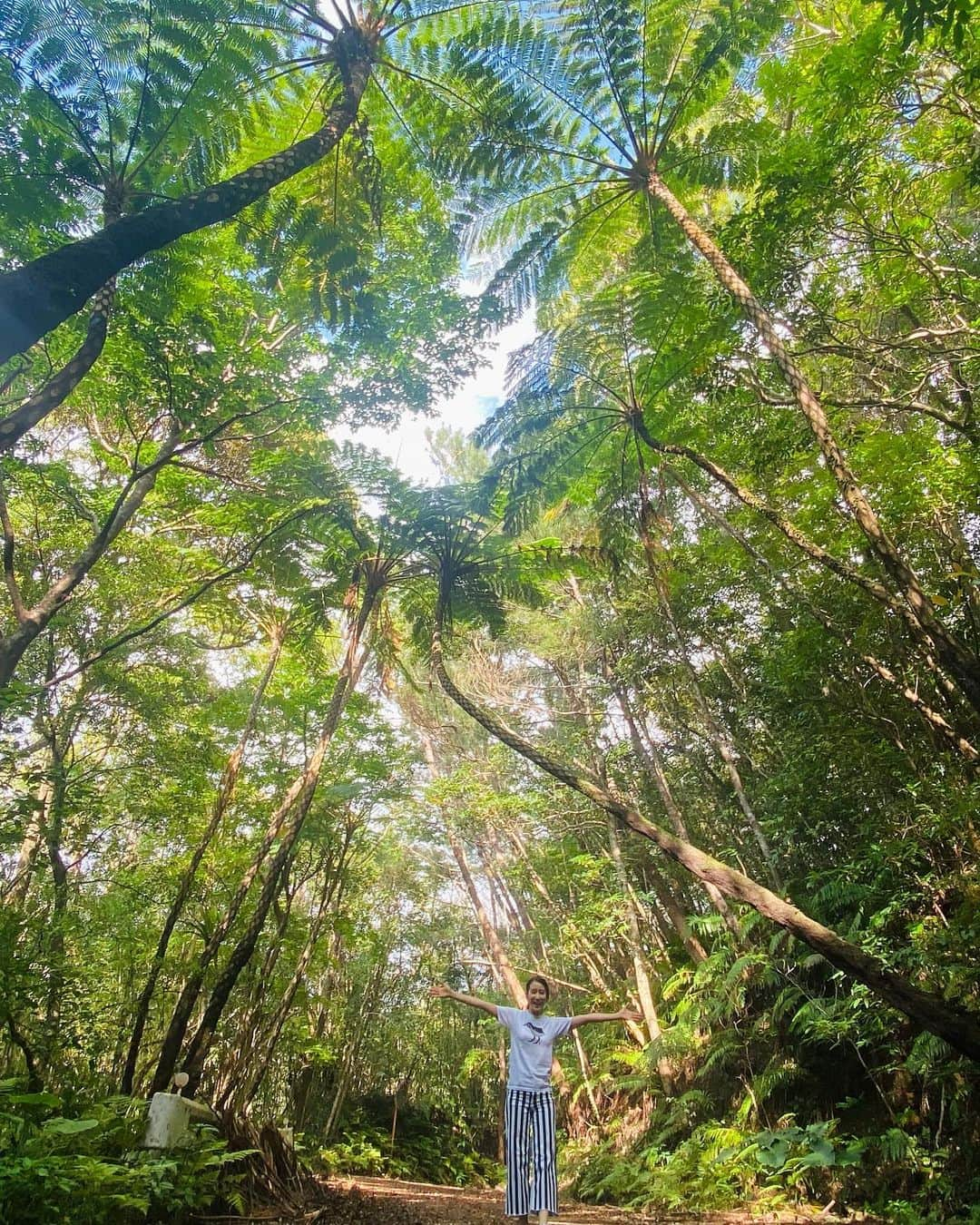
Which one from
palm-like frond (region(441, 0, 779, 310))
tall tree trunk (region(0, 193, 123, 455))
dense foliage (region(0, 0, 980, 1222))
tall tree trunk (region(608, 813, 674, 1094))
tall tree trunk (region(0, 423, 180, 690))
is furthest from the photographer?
tall tree trunk (region(608, 813, 674, 1094))

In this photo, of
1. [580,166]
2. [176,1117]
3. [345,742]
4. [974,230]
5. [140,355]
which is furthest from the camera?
[345,742]

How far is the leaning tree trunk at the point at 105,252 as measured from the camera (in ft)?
7.51

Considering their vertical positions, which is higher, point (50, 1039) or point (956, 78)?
point (956, 78)

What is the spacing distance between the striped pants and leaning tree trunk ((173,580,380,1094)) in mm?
3064

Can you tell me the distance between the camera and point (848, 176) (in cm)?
535

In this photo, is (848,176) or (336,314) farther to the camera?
(336,314)

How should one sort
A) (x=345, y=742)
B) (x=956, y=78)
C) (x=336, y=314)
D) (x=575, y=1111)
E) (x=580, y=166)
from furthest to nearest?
1. (x=575, y=1111)
2. (x=345, y=742)
3. (x=336, y=314)
4. (x=580, y=166)
5. (x=956, y=78)

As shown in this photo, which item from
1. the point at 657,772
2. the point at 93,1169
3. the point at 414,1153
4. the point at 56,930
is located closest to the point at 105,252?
the point at 93,1169

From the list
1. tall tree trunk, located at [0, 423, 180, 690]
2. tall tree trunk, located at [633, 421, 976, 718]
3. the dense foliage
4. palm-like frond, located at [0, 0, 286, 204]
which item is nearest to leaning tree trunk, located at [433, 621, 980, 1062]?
the dense foliage

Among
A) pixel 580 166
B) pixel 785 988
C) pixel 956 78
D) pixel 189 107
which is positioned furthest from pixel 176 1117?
pixel 956 78

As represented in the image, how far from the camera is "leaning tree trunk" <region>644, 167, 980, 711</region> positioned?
10.9ft

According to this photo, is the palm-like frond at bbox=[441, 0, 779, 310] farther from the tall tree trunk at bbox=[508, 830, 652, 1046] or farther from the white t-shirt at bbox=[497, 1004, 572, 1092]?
the tall tree trunk at bbox=[508, 830, 652, 1046]

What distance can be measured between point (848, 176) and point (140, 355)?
6414 mm

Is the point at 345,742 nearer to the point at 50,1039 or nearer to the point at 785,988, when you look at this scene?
the point at 50,1039
